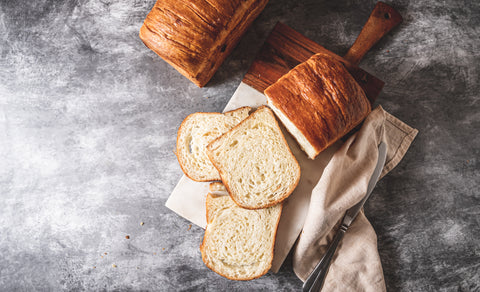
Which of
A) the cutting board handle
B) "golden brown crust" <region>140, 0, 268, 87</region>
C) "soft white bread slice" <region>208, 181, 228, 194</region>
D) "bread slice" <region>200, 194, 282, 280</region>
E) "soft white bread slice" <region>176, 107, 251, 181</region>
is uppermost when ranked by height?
the cutting board handle

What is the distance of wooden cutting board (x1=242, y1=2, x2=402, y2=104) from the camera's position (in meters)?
2.33

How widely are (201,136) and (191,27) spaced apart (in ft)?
2.62

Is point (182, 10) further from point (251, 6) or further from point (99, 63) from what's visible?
point (99, 63)

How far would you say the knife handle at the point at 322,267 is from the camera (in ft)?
7.31

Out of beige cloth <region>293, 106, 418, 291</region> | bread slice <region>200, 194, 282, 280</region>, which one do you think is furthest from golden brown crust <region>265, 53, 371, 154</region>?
bread slice <region>200, 194, 282, 280</region>

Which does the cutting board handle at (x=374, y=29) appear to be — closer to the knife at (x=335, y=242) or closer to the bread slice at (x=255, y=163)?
the knife at (x=335, y=242)

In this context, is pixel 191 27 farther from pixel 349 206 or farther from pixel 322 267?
pixel 322 267

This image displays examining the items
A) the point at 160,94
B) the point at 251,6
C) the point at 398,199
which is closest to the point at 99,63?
the point at 160,94

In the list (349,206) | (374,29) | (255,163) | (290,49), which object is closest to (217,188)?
(255,163)

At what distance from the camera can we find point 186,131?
2.31 metres

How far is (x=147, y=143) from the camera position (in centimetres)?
248

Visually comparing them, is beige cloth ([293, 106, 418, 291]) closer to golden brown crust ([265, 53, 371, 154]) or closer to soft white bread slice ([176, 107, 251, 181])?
golden brown crust ([265, 53, 371, 154])

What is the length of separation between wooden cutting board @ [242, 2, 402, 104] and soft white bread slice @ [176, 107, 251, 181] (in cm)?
31

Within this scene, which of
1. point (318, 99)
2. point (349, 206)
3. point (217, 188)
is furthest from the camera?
point (217, 188)
